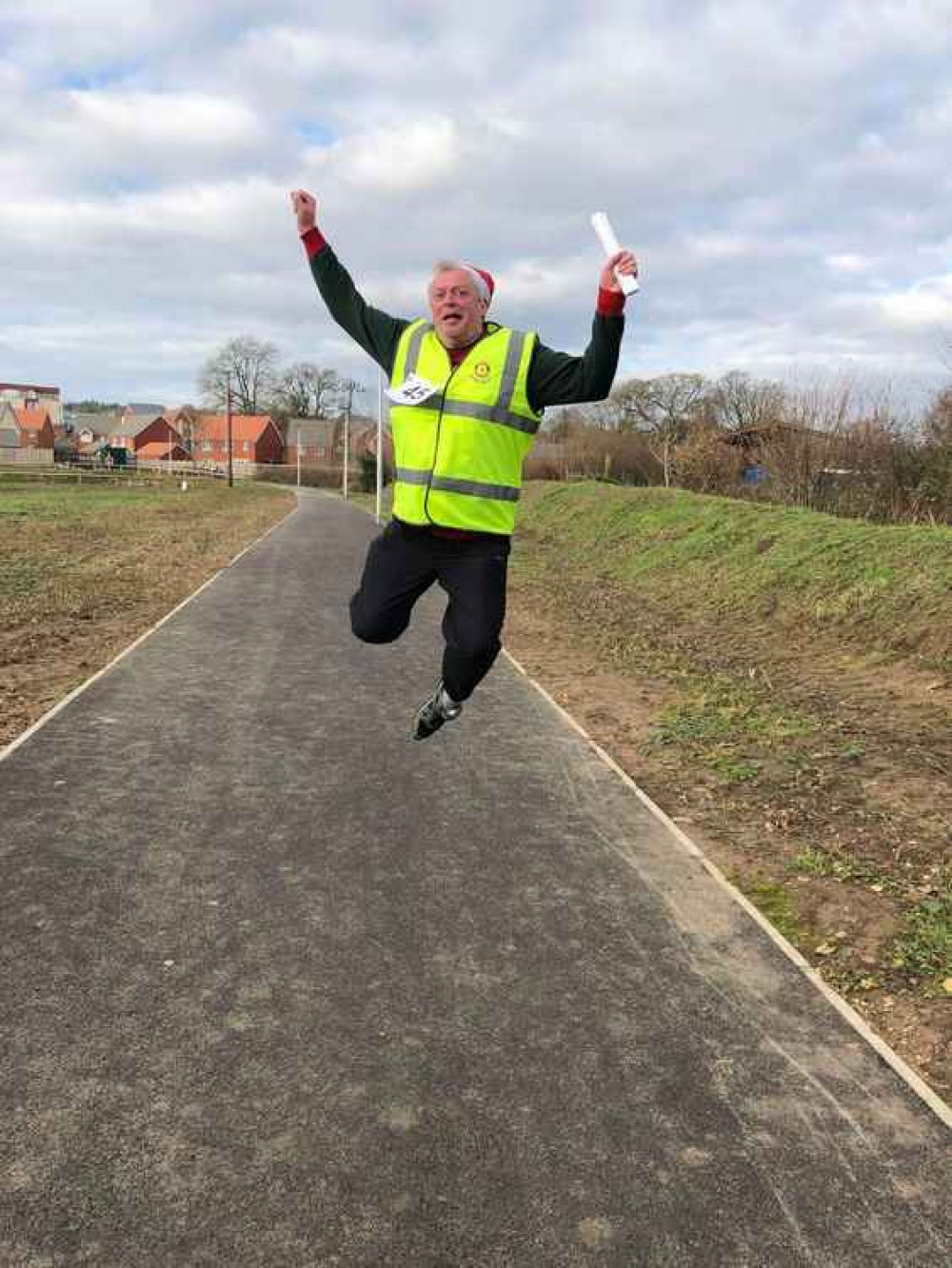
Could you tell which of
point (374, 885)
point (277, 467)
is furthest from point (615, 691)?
point (277, 467)

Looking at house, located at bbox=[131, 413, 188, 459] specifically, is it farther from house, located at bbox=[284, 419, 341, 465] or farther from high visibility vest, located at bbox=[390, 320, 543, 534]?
high visibility vest, located at bbox=[390, 320, 543, 534]

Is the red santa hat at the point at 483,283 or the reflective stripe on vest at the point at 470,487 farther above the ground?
the red santa hat at the point at 483,283

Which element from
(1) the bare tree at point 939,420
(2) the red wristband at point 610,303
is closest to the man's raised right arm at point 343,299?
(2) the red wristband at point 610,303

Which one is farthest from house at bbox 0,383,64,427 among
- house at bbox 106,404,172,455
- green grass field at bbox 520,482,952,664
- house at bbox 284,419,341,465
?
green grass field at bbox 520,482,952,664

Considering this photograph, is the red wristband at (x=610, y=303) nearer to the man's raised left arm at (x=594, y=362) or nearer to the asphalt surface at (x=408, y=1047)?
the man's raised left arm at (x=594, y=362)

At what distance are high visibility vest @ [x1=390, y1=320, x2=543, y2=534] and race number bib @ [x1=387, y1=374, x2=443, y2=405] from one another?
2cm

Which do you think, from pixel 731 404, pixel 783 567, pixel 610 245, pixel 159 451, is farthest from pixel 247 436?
pixel 610 245

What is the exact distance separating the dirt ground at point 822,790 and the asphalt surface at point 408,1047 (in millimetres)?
295

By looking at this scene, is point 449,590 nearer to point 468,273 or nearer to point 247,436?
point 468,273

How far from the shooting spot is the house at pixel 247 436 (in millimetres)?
108688

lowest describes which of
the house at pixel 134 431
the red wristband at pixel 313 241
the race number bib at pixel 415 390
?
the house at pixel 134 431

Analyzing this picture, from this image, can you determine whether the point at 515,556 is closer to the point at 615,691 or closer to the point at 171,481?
the point at 615,691

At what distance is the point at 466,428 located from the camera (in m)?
3.89

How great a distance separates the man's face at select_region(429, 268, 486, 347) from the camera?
3.87 meters
